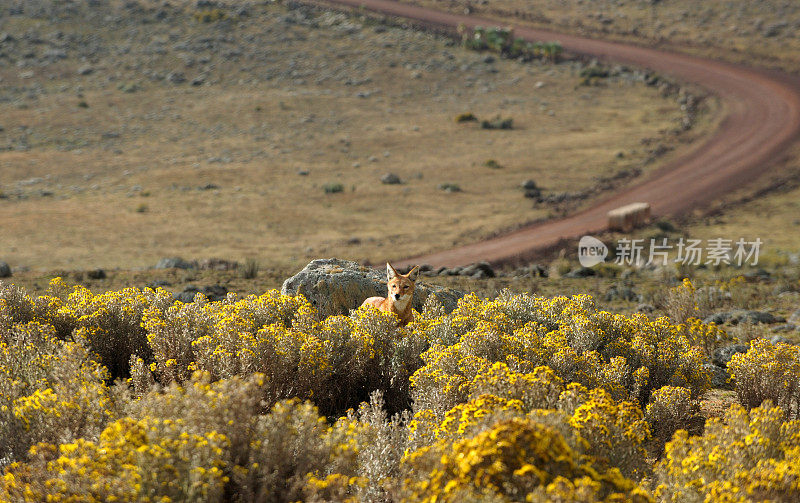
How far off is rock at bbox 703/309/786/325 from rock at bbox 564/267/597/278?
6354mm

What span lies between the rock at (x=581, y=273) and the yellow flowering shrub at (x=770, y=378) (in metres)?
12.4

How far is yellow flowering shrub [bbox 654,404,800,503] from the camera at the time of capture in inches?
237

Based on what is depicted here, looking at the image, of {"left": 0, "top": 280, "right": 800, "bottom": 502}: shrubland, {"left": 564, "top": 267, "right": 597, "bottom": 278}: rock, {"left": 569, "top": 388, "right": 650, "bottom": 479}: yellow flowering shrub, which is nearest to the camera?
{"left": 0, "top": 280, "right": 800, "bottom": 502}: shrubland

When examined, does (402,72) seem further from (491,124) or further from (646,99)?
(646,99)

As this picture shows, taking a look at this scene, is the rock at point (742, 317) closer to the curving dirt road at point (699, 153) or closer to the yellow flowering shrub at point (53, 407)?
the curving dirt road at point (699, 153)

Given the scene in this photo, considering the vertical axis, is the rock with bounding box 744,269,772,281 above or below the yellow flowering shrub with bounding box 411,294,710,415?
below

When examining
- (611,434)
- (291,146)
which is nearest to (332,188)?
(291,146)

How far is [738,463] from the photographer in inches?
250

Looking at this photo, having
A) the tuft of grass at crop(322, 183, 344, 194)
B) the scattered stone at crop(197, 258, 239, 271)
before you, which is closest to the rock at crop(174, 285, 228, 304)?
the scattered stone at crop(197, 258, 239, 271)

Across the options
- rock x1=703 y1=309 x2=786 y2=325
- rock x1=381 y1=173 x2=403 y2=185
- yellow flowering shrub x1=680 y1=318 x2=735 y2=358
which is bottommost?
rock x1=381 y1=173 x2=403 y2=185

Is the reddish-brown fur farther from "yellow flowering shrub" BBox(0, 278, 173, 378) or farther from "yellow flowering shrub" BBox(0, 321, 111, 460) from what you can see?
"yellow flowering shrub" BBox(0, 321, 111, 460)

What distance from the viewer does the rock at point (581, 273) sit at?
Answer: 74.7 feet

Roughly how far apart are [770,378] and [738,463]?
3.98 m

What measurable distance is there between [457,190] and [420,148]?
7296mm
